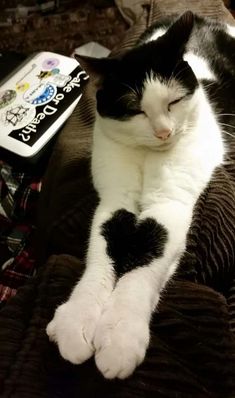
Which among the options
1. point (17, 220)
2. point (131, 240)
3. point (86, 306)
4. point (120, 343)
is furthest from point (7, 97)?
point (120, 343)

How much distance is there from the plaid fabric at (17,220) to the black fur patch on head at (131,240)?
1.53ft

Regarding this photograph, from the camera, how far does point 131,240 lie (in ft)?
3.16

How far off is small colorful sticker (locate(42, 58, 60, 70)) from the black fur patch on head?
1.00 meters

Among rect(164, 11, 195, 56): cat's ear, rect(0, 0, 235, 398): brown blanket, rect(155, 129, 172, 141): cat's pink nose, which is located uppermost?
rect(164, 11, 195, 56): cat's ear

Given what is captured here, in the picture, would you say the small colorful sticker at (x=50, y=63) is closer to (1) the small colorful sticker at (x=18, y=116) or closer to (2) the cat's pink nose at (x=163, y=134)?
(1) the small colorful sticker at (x=18, y=116)

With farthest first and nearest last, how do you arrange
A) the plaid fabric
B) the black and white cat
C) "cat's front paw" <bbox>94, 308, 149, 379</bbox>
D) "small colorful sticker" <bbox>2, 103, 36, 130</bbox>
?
"small colorful sticker" <bbox>2, 103, 36, 130</bbox>
the plaid fabric
the black and white cat
"cat's front paw" <bbox>94, 308, 149, 379</bbox>

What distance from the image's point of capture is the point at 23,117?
161cm

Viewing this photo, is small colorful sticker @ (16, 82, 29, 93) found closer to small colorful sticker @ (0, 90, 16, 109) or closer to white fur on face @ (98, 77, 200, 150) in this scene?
small colorful sticker @ (0, 90, 16, 109)

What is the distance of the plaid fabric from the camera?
138 cm

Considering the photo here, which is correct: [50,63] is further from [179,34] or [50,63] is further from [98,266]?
[98,266]

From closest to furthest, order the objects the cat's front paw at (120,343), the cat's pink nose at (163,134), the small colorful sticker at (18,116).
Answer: the cat's front paw at (120,343) → the cat's pink nose at (163,134) → the small colorful sticker at (18,116)

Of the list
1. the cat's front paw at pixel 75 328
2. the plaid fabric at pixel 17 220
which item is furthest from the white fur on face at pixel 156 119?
the plaid fabric at pixel 17 220

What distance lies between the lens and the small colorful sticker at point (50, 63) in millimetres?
1792

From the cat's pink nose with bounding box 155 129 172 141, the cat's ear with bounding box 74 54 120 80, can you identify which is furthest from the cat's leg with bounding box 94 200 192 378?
the cat's ear with bounding box 74 54 120 80
